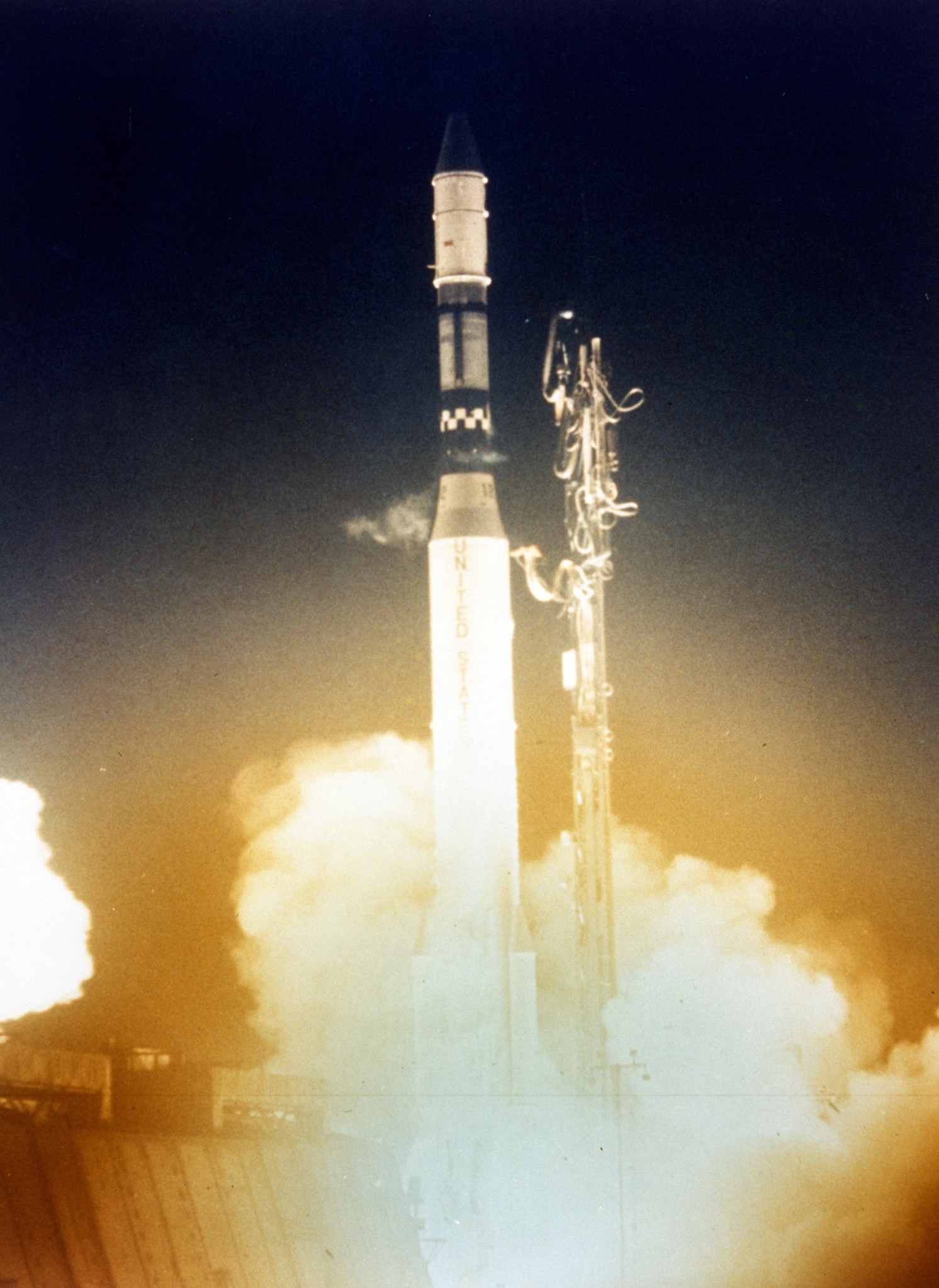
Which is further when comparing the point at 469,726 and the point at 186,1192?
the point at 469,726

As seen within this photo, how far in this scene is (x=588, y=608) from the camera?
2781 centimetres

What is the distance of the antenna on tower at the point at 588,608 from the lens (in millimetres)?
27438

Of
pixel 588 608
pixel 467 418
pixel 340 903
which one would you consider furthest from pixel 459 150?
pixel 340 903

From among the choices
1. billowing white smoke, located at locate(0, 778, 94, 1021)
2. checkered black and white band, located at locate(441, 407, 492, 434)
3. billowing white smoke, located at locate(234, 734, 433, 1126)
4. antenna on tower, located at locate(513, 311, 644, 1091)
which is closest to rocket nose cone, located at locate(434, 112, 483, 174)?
antenna on tower, located at locate(513, 311, 644, 1091)

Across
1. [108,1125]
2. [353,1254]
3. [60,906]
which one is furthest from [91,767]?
[353,1254]

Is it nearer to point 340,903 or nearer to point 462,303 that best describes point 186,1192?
point 340,903

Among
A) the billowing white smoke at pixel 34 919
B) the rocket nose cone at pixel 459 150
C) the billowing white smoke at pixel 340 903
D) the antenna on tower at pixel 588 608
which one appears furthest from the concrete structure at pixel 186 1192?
the rocket nose cone at pixel 459 150

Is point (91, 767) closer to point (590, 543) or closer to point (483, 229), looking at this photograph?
point (590, 543)

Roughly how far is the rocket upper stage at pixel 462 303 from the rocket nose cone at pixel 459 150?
0.01 metres

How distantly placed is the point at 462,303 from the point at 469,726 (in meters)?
7.33

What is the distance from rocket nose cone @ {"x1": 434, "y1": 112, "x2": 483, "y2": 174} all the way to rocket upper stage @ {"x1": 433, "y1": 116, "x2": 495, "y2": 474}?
0.01 m

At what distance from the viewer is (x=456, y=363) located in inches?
1119

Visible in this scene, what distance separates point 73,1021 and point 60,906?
193cm

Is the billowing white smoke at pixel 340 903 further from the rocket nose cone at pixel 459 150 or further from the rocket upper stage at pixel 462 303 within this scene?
the rocket nose cone at pixel 459 150
